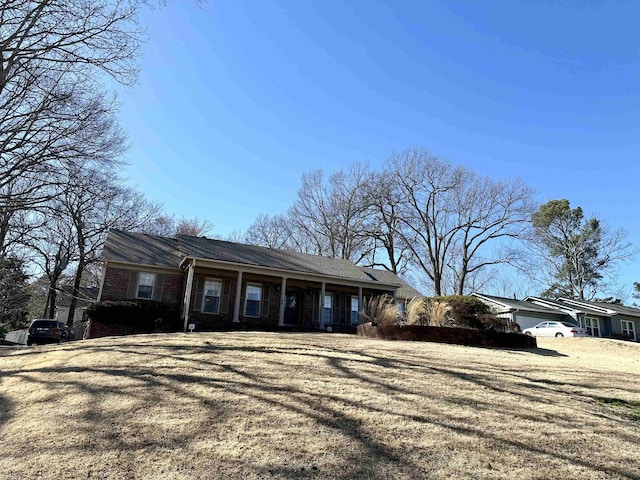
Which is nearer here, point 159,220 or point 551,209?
point 159,220

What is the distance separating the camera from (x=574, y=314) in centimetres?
3212

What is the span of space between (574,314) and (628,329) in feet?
23.0

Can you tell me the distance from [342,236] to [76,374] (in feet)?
97.0

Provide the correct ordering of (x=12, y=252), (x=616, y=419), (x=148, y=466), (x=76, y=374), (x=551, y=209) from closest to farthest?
(x=148, y=466) → (x=616, y=419) → (x=76, y=374) → (x=12, y=252) → (x=551, y=209)

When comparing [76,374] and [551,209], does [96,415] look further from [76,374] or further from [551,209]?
[551,209]

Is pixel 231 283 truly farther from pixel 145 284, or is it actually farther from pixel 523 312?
pixel 523 312

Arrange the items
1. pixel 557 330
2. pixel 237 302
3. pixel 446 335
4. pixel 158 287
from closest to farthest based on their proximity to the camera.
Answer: pixel 446 335 < pixel 237 302 < pixel 158 287 < pixel 557 330

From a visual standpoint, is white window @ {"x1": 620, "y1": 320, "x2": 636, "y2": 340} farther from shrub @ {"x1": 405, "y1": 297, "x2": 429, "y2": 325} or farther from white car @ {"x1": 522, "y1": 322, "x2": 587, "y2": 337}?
shrub @ {"x1": 405, "y1": 297, "x2": 429, "y2": 325}

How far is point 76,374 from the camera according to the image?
6.95 m

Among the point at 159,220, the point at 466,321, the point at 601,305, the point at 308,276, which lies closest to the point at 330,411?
the point at 466,321

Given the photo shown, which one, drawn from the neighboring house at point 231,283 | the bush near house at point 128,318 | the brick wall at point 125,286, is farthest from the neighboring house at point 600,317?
the bush near house at point 128,318

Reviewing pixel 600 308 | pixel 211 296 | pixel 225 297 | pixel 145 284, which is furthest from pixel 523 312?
pixel 145 284

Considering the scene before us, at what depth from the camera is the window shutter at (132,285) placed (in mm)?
18298

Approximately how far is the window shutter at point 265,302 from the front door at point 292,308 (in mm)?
1117
